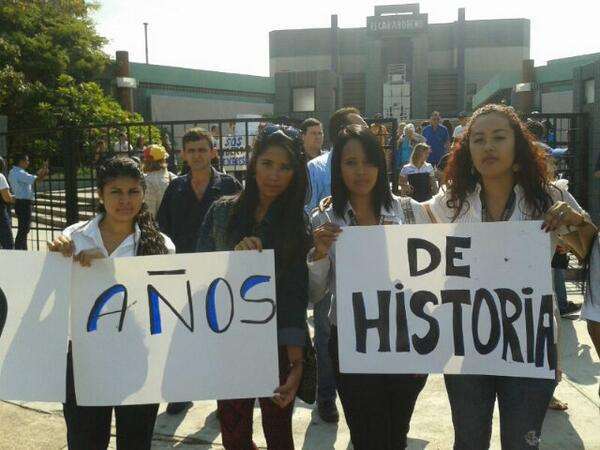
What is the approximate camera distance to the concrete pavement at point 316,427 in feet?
11.8

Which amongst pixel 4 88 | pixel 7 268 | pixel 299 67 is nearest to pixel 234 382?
pixel 7 268

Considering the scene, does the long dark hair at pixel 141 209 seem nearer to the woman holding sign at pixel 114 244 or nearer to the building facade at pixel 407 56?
the woman holding sign at pixel 114 244

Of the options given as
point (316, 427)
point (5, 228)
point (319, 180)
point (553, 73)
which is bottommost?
point (316, 427)

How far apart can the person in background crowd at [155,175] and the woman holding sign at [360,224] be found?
2.98m

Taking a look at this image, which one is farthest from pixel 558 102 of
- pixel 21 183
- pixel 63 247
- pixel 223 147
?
pixel 63 247

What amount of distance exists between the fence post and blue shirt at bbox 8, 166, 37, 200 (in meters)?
2.66

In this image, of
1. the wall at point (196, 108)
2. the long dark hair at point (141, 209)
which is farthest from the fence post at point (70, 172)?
the wall at point (196, 108)

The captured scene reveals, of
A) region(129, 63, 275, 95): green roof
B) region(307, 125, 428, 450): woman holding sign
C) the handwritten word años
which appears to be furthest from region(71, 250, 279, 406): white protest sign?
region(129, 63, 275, 95): green roof

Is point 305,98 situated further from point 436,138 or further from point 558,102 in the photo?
point 558,102

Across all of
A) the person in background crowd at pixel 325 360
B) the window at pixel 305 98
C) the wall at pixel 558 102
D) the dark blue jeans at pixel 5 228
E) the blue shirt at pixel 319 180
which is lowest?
the person in background crowd at pixel 325 360

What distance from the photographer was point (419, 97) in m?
37.3

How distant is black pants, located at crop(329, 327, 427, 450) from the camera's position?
8.04 ft

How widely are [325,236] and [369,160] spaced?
36 centimetres

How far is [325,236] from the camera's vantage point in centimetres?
244
